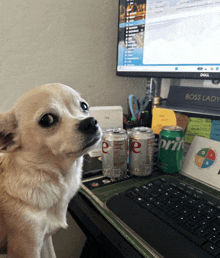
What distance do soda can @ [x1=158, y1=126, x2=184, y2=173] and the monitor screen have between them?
24 cm

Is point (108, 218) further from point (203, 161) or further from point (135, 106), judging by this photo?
point (135, 106)

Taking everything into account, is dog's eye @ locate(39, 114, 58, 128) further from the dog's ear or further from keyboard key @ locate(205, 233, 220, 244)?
keyboard key @ locate(205, 233, 220, 244)

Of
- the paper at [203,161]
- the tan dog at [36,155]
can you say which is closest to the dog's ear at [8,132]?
the tan dog at [36,155]

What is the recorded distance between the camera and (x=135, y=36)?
0.81 meters

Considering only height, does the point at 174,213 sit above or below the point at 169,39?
below

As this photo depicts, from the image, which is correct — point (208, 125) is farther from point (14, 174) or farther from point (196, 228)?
point (14, 174)

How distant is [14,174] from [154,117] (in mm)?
563

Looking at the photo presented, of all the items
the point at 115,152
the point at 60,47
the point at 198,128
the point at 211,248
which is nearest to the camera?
the point at 211,248

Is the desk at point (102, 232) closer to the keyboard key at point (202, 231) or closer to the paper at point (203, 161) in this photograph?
the keyboard key at point (202, 231)

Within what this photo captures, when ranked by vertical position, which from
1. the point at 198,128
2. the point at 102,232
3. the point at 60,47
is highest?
the point at 60,47

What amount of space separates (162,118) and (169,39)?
0.30 m

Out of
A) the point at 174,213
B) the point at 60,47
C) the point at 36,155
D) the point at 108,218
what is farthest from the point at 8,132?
the point at 60,47

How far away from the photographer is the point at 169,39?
717mm

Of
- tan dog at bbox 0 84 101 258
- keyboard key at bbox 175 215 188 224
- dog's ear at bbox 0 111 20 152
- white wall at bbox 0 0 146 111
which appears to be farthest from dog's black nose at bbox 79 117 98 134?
white wall at bbox 0 0 146 111
